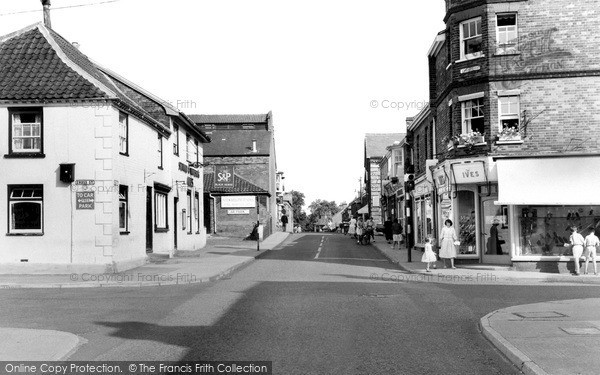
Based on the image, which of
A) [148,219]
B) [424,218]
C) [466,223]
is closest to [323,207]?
[424,218]

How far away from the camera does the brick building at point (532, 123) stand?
22.2 metres

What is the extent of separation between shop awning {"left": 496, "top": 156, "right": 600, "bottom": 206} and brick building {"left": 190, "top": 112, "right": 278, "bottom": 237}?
27.6m

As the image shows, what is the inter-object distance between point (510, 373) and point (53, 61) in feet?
65.1

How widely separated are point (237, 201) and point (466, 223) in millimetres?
31161

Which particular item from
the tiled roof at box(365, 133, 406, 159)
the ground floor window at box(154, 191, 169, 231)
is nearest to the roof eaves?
the ground floor window at box(154, 191, 169, 231)

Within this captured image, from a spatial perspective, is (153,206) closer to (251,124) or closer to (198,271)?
(198,271)

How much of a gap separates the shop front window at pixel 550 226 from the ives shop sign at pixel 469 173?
5.74ft

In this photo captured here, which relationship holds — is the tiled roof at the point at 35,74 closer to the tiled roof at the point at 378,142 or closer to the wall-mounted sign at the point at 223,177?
the wall-mounted sign at the point at 223,177

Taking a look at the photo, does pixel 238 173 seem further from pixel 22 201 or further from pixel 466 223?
pixel 22 201

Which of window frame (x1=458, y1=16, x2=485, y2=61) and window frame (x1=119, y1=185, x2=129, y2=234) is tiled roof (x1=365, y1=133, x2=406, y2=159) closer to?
window frame (x1=458, y1=16, x2=485, y2=61)

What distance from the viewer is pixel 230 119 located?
7144 centimetres

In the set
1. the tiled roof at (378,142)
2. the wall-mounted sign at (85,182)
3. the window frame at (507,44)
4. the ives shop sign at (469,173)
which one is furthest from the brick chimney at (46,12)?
the tiled roof at (378,142)

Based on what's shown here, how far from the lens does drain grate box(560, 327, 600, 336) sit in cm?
992

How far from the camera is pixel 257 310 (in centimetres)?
1312
